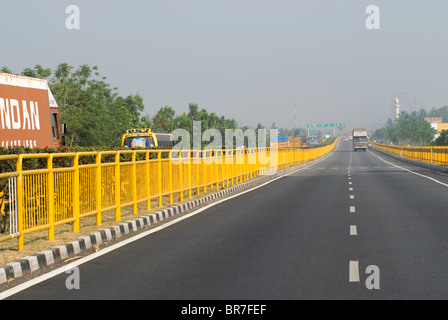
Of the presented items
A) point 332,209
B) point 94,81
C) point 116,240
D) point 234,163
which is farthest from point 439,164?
point 94,81

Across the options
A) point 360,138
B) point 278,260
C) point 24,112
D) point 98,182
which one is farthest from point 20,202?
point 360,138

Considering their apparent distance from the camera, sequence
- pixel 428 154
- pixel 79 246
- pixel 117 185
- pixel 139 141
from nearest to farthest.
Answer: pixel 79 246, pixel 117 185, pixel 139 141, pixel 428 154

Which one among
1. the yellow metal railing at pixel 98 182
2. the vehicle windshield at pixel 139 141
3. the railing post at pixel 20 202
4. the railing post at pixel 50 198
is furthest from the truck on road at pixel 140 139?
the railing post at pixel 20 202

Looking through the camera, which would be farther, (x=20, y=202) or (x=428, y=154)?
(x=428, y=154)

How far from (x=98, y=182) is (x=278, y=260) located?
180 inches

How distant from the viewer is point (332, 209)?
17719mm

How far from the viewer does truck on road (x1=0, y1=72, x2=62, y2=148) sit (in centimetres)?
1955

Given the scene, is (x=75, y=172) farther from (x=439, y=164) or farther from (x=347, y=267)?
(x=439, y=164)

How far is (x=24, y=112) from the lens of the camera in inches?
822

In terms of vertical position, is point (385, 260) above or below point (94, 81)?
below

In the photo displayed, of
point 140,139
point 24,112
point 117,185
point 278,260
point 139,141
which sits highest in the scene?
point 24,112

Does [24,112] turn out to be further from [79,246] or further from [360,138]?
[360,138]

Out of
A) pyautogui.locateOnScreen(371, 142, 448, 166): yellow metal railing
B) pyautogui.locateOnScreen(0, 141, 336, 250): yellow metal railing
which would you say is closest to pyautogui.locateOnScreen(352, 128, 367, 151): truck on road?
pyautogui.locateOnScreen(371, 142, 448, 166): yellow metal railing
